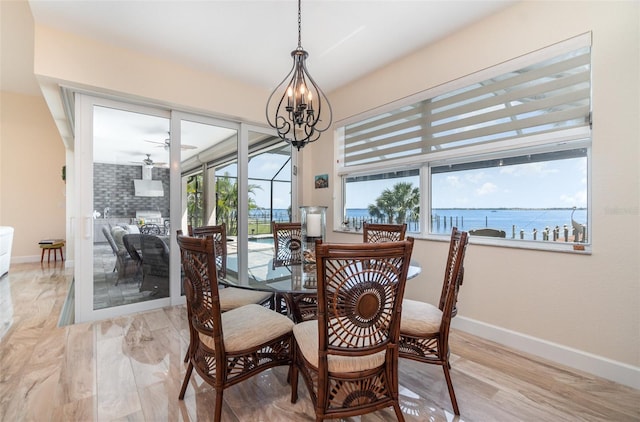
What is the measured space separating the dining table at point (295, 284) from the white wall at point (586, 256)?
1.06 meters

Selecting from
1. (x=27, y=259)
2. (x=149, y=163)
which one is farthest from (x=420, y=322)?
(x=27, y=259)

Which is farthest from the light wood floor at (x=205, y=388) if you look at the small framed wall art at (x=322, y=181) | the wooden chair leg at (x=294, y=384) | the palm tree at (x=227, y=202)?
the small framed wall art at (x=322, y=181)

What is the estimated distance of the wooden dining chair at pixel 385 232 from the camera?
246 cm

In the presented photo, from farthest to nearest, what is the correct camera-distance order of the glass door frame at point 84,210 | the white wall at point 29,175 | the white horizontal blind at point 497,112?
the white wall at point 29,175, the glass door frame at point 84,210, the white horizontal blind at point 497,112

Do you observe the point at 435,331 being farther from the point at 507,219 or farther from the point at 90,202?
the point at 90,202

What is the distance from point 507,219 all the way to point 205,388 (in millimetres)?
2739

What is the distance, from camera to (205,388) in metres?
1.76

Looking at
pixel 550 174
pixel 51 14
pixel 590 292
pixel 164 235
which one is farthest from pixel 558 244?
pixel 51 14

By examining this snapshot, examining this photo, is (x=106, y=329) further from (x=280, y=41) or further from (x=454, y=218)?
(x=454, y=218)

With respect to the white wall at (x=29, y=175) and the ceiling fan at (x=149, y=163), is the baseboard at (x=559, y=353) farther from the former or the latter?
the white wall at (x=29, y=175)

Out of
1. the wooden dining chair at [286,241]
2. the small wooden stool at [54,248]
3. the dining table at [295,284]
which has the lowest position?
the small wooden stool at [54,248]

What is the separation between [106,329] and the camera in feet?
8.64

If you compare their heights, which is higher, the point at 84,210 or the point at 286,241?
the point at 84,210

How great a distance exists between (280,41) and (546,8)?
2244 millimetres
